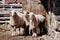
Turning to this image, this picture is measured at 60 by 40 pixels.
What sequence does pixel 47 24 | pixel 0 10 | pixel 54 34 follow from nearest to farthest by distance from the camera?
1. pixel 54 34
2. pixel 47 24
3. pixel 0 10

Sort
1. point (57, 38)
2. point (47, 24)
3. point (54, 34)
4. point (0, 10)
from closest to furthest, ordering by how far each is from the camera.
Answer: point (57, 38) < point (54, 34) < point (47, 24) < point (0, 10)

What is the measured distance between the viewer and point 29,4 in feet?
34.1

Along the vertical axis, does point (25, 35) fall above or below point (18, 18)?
below

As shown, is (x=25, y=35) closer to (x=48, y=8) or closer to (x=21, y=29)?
(x=21, y=29)

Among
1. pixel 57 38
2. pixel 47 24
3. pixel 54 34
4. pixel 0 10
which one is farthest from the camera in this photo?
pixel 0 10

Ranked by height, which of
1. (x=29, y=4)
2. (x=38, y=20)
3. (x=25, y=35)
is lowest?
(x=25, y=35)

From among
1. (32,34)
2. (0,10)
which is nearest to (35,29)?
(32,34)

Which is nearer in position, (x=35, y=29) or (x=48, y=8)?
(x=35, y=29)

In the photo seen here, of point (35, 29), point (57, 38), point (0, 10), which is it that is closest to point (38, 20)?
point (35, 29)

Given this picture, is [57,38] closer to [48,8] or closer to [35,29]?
[35,29]

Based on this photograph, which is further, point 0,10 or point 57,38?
point 0,10

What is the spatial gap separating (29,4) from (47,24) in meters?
1.33

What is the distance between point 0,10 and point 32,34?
4685mm

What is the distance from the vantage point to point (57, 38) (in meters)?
8.70
